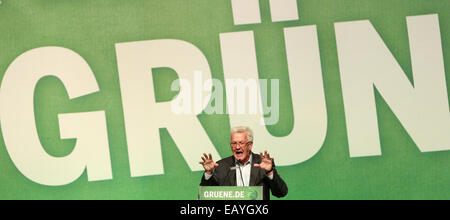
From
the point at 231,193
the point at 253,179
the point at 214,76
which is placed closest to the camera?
the point at 231,193

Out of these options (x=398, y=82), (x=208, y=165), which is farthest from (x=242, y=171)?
(x=398, y=82)

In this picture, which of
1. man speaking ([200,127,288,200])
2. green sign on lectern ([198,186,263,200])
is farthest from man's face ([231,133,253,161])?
green sign on lectern ([198,186,263,200])

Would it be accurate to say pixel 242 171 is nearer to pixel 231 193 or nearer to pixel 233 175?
pixel 233 175

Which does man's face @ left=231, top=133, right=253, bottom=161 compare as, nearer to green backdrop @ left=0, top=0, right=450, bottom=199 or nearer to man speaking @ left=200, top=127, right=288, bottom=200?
man speaking @ left=200, top=127, right=288, bottom=200

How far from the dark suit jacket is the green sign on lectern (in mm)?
408

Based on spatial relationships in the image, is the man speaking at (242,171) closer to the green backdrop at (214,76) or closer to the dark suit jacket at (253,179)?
the dark suit jacket at (253,179)

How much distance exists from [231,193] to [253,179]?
55 cm

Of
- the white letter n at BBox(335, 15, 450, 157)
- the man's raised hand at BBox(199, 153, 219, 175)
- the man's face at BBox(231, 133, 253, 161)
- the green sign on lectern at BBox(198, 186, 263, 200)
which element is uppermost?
the white letter n at BBox(335, 15, 450, 157)

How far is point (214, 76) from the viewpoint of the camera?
238 inches

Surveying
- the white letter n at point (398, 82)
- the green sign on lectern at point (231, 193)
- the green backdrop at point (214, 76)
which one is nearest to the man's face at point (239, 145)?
the green sign on lectern at point (231, 193)

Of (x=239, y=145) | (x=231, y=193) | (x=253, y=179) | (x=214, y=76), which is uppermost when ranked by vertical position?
(x=214, y=76)

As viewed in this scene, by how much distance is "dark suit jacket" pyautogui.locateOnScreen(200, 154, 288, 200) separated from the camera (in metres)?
4.30

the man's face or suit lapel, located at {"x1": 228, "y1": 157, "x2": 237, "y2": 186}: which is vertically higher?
the man's face

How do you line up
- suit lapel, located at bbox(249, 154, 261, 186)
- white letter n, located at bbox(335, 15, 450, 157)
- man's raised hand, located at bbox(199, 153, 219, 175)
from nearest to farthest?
man's raised hand, located at bbox(199, 153, 219, 175) → suit lapel, located at bbox(249, 154, 261, 186) → white letter n, located at bbox(335, 15, 450, 157)
